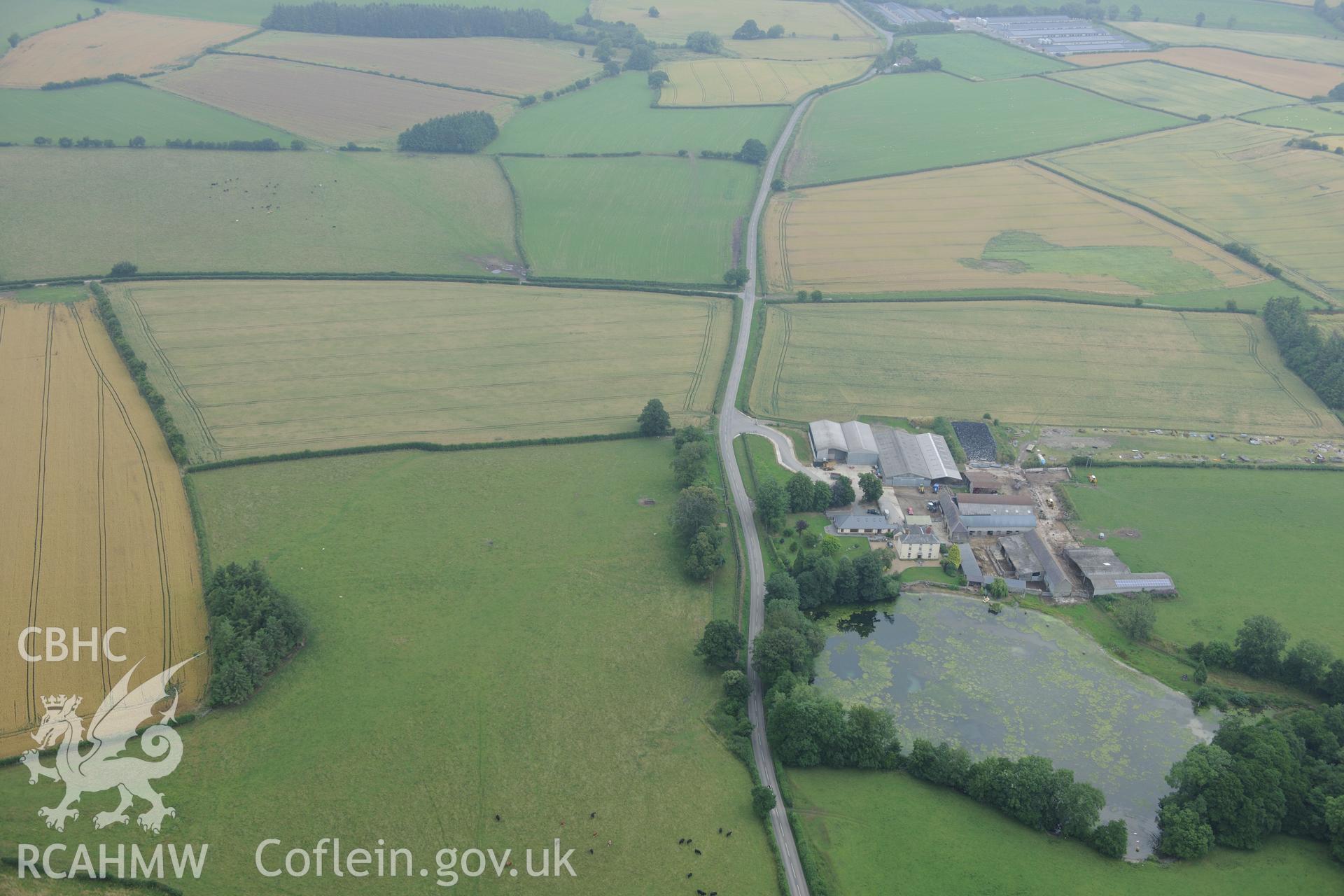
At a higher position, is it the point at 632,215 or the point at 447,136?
the point at 447,136

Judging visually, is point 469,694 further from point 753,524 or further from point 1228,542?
point 1228,542

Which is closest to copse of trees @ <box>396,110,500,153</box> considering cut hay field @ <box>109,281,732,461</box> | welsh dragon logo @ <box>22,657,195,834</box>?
cut hay field @ <box>109,281,732,461</box>

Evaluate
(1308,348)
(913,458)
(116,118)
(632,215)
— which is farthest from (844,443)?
(116,118)

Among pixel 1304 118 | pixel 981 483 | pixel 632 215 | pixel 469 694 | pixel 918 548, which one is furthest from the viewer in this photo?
pixel 1304 118

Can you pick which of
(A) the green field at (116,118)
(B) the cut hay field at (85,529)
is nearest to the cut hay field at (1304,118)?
(A) the green field at (116,118)

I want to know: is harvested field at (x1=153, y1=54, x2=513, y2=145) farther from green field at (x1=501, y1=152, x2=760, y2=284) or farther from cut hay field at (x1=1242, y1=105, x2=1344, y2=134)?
cut hay field at (x1=1242, y1=105, x2=1344, y2=134)

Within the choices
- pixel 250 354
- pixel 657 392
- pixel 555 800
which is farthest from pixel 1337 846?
pixel 250 354

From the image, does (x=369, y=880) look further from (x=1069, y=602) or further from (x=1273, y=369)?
(x=1273, y=369)

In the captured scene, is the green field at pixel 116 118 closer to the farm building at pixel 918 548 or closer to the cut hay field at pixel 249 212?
the cut hay field at pixel 249 212
